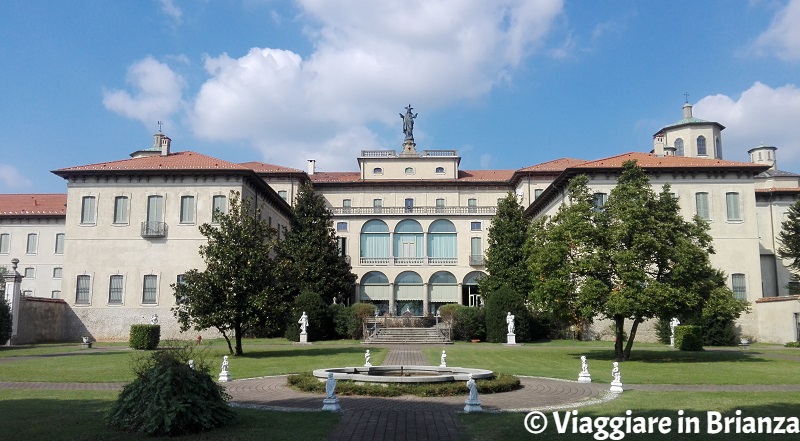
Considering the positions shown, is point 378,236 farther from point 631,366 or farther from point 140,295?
point 631,366

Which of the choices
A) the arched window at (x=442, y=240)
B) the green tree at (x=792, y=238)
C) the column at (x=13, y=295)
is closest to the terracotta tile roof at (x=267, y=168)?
the arched window at (x=442, y=240)

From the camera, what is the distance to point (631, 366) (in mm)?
23672

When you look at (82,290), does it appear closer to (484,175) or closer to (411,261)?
(411,261)

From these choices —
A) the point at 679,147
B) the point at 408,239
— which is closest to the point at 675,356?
the point at 408,239

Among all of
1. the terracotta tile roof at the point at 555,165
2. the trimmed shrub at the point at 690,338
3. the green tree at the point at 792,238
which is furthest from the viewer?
the terracotta tile roof at the point at 555,165

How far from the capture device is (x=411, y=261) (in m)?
60.5

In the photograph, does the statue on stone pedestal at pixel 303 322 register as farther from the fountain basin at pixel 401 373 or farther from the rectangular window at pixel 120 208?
the fountain basin at pixel 401 373

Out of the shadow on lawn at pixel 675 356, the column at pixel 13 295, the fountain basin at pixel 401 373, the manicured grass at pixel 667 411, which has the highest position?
the column at pixel 13 295

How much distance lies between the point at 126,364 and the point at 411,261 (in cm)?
3930

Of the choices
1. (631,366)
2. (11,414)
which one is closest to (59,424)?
(11,414)

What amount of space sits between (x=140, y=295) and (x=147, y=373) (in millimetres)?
33417

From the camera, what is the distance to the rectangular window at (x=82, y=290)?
4119cm

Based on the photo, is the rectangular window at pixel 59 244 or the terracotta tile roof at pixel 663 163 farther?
the rectangular window at pixel 59 244

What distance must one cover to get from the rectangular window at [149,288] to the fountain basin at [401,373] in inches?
1075
